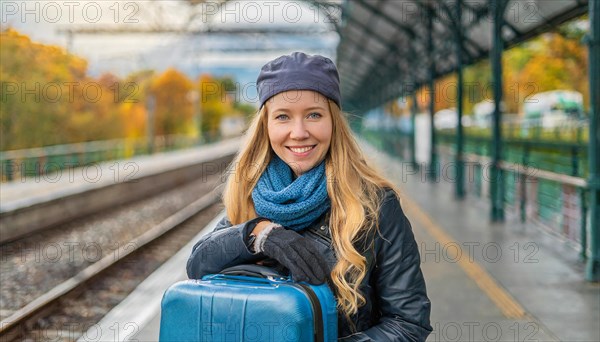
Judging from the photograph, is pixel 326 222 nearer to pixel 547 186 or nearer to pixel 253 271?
pixel 253 271

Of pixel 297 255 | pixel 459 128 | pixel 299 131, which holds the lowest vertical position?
pixel 297 255

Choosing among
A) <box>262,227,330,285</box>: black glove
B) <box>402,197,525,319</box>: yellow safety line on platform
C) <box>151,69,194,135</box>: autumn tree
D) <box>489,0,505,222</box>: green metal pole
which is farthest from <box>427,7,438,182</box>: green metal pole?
<box>151,69,194,135</box>: autumn tree

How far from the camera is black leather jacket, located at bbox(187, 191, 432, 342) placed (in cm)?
212

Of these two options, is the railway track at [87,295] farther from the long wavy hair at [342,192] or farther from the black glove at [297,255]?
the black glove at [297,255]

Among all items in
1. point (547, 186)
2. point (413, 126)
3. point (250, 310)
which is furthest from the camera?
point (413, 126)

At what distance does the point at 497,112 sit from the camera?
11055 mm

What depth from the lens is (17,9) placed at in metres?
13.4

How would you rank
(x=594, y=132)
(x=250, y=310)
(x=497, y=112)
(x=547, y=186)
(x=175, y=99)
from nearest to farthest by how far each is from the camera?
(x=250, y=310) < (x=594, y=132) < (x=547, y=186) < (x=497, y=112) < (x=175, y=99)

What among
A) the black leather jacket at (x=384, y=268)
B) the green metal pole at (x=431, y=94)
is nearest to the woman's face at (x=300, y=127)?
the black leather jacket at (x=384, y=268)

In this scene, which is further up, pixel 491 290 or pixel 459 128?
pixel 459 128

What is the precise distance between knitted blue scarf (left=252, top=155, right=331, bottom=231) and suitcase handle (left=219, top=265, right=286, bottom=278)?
6.5 inches

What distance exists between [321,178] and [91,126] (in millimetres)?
36163

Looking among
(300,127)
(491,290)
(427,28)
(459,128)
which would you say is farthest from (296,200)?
(427,28)

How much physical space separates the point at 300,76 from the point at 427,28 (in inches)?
612
